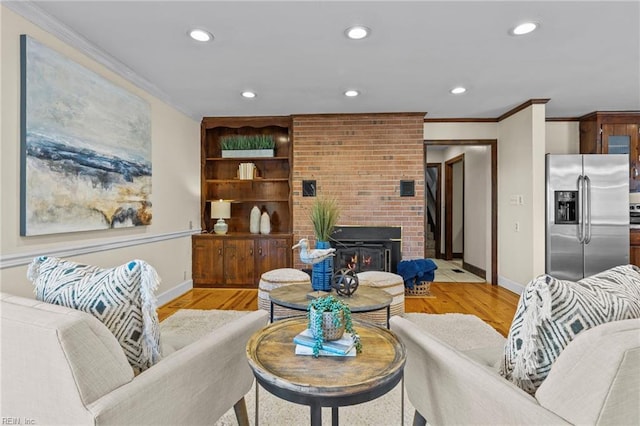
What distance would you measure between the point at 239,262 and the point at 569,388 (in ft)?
13.5

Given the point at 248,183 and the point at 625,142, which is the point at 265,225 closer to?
the point at 248,183

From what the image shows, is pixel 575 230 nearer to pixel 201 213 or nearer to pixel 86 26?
pixel 201 213

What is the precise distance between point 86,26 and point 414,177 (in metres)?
3.78

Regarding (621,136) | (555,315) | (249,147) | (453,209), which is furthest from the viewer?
(453,209)

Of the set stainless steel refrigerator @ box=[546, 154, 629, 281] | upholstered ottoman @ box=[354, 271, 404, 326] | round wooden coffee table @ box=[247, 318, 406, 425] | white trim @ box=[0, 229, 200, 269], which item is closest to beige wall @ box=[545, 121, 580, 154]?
stainless steel refrigerator @ box=[546, 154, 629, 281]

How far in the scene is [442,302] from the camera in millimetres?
3895

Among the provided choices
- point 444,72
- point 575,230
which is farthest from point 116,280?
point 575,230

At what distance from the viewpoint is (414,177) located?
4504 mm

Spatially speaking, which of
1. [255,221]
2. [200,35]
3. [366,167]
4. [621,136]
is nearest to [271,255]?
[255,221]

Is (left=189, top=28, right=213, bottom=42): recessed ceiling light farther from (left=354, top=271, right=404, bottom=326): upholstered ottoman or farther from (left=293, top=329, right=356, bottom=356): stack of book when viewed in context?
(left=354, top=271, right=404, bottom=326): upholstered ottoman

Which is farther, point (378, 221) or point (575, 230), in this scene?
point (378, 221)

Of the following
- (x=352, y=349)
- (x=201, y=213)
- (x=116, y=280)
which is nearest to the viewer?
(x=116, y=280)

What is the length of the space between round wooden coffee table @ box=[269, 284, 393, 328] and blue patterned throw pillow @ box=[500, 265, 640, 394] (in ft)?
3.68

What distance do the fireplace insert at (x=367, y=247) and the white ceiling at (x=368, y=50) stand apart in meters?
1.66
